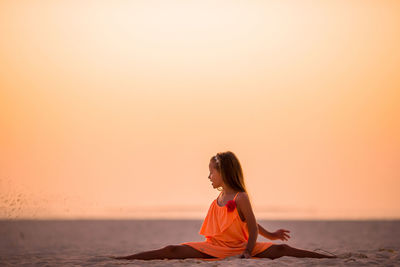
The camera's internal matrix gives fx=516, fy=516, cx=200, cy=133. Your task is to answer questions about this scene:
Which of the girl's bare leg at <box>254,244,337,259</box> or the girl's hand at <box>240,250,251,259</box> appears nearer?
the girl's hand at <box>240,250,251,259</box>

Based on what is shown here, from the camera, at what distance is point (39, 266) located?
6.06 m

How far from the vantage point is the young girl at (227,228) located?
5887mm

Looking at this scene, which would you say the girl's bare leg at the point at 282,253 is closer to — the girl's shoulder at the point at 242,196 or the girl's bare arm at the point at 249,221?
the girl's bare arm at the point at 249,221

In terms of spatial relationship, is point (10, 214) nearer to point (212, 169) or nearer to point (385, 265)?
point (212, 169)

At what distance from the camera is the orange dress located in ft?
19.4

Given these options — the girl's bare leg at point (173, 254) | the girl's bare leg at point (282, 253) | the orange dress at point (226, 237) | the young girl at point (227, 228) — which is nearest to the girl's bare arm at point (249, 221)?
the young girl at point (227, 228)

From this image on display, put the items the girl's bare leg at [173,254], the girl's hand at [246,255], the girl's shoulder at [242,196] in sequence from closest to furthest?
the girl's hand at [246,255] → the girl's shoulder at [242,196] → the girl's bare leg at [173,254]

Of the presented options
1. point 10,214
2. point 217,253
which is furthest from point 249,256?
point 10,214

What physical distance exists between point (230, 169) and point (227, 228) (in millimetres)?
678

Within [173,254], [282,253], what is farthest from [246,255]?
[173,254]

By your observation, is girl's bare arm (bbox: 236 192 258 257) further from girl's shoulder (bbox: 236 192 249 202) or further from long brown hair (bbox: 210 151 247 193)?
long brown hair (bbox: 210 151 247 193)

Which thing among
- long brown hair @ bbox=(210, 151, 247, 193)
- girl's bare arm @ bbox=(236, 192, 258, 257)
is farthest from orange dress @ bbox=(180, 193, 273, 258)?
long brown hair @ bbox=(210, 151, 247, 193)

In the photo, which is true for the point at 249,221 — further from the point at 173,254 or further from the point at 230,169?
the point at 173,254

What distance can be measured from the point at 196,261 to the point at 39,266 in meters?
1.87
